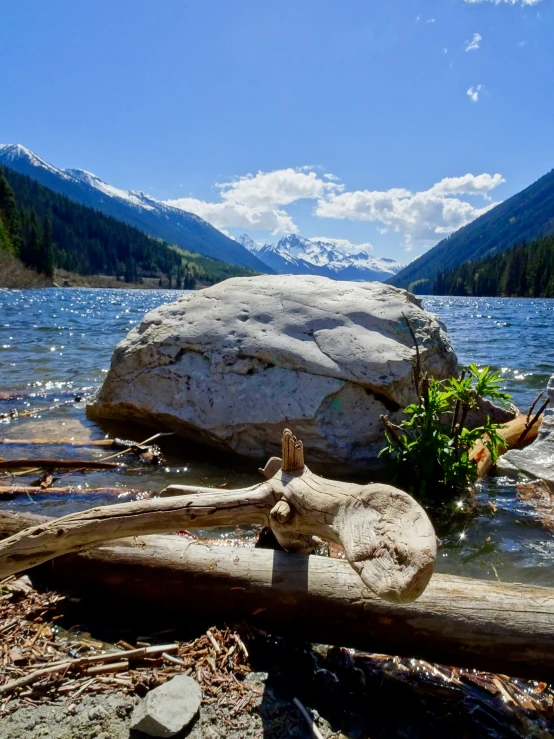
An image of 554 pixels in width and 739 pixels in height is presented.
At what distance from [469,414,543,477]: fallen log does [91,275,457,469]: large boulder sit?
3.89 ft

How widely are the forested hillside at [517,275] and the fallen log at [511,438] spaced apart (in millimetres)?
108194

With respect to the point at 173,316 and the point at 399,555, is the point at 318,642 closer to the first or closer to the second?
the point at 399,555

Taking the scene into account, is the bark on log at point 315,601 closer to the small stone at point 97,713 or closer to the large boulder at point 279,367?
the small stone at point 97,713

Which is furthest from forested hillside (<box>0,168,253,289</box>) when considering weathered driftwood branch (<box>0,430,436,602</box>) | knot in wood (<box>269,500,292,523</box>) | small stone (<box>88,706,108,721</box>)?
small stone (<box>88,706,108,721</box>)

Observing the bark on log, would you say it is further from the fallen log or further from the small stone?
the fallen log

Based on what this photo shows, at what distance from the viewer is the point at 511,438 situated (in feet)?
24.4

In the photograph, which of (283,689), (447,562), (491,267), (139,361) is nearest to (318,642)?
(283,689)

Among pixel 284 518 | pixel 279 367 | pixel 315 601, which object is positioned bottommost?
pixel 315 601

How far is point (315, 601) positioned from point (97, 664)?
A: 4.04ft

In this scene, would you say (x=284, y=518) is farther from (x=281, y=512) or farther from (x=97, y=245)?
(x=97, y=245)

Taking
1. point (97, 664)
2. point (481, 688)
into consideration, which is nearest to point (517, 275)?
point (481, 688)

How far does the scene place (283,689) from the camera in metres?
2.57

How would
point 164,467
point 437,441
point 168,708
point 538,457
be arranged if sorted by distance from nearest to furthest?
point 168,708
point 437,441
point 164,467
point 538,457

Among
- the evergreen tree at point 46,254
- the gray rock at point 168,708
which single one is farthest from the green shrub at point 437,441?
the evergreen tree at point 46,254
